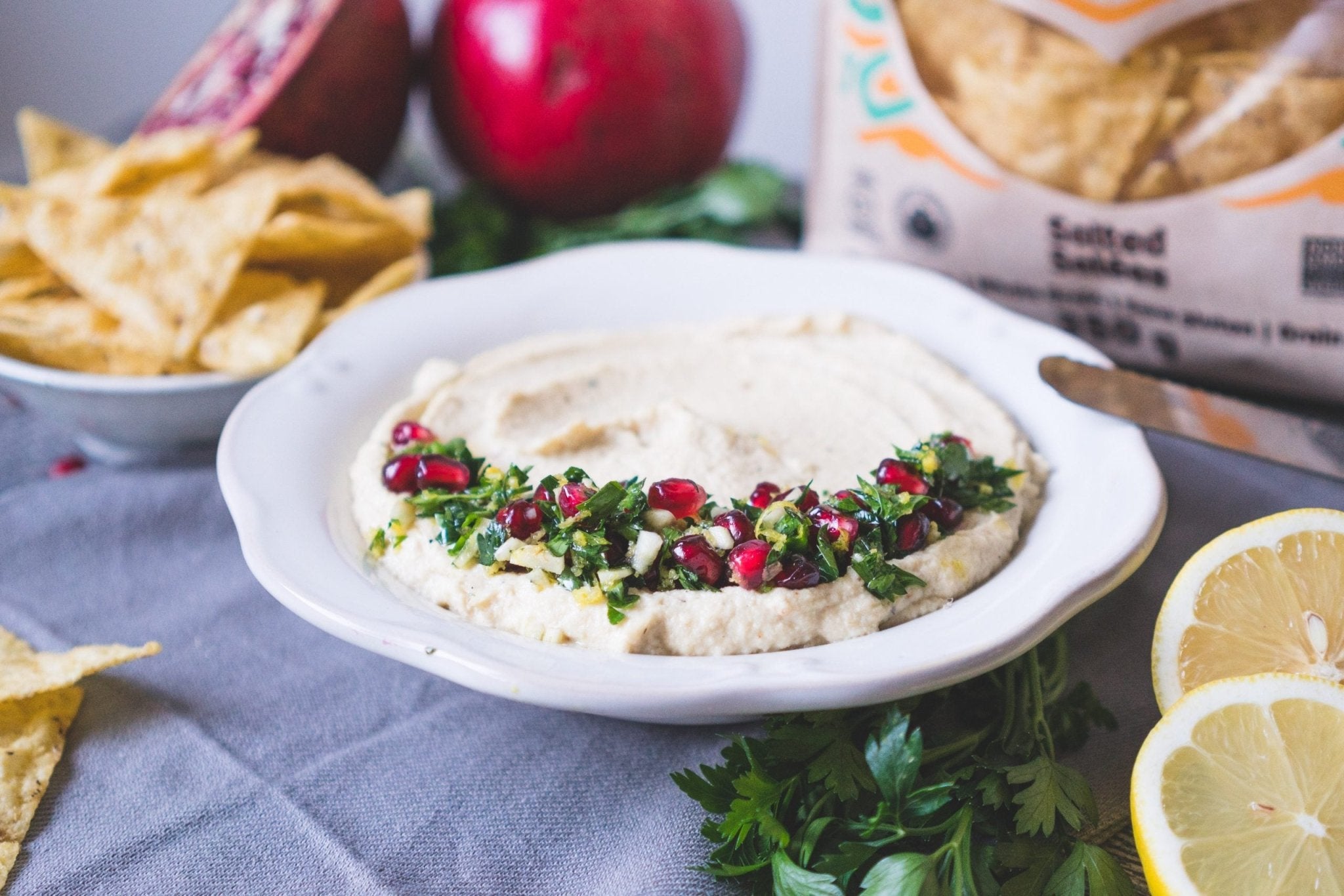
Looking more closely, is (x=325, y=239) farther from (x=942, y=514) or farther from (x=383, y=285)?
(x=942, y=514)

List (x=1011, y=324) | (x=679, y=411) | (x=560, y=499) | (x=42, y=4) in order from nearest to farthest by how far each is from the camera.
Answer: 1. (x=560, y=499)
2. (x=679, y=411)
3. (x=1011, y=324)
4. (x=42, y=4)

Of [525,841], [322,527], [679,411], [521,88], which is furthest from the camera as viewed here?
[521,88]

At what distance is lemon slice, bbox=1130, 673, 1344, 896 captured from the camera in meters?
1.46

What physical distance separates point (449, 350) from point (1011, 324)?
136cm

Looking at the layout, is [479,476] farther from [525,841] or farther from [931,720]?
[931,720]

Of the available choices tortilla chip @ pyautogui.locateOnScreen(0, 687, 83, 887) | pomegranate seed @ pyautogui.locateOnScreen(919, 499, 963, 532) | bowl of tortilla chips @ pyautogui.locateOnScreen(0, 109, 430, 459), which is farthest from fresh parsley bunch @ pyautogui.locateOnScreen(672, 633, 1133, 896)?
bowl of tortilla chips @ pyautogui.locateOnScreen(0, 109, 430, 459)

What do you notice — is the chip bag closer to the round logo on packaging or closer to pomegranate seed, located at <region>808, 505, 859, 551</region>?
the round logo on packaging

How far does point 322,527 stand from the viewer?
2072 mm

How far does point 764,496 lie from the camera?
203cm

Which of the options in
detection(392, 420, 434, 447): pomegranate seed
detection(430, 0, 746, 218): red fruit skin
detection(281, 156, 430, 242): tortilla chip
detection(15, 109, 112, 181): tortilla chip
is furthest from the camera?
detection(430, 0, 746, 218): red fruit skin

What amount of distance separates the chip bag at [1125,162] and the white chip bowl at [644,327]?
14.3 inches

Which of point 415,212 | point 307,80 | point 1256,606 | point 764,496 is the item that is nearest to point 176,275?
point 415,212

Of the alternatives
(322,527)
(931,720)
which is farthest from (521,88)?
(931,720)

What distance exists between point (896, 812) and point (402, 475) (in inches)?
42.4
